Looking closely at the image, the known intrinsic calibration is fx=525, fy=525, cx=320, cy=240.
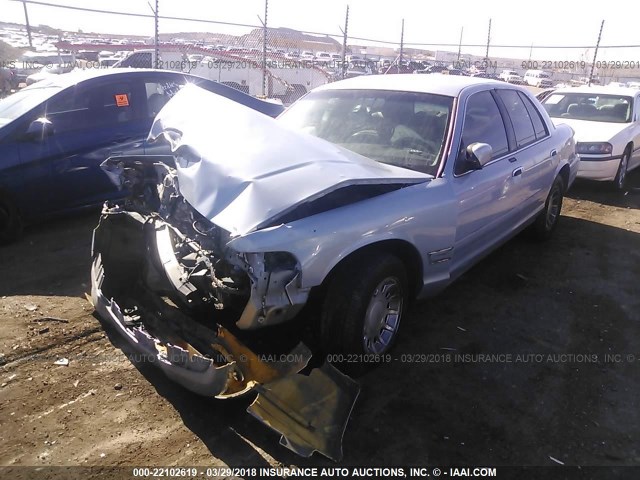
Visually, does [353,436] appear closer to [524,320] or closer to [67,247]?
[524,320]

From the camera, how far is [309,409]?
8.66 feet

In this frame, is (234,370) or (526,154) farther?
(526,154)

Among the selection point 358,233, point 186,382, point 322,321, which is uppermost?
point 358,233

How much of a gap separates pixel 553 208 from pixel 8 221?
571 cm

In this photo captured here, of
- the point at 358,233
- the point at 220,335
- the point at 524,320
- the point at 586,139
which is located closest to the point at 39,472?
the point at 220,335

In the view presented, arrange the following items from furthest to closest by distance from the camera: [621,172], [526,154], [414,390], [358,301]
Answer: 1. [621,172]
2. [526,154]
3. [414,390]
4. [358,301]

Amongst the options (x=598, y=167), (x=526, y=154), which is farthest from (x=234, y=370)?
(x=598, y=167)

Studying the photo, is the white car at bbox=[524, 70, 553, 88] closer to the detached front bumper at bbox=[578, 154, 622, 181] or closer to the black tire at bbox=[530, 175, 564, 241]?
the detached front bumper at bbox=[578, 154, 622, 181]

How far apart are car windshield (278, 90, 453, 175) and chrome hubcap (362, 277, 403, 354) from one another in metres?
0.90

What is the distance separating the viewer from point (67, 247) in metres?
5.22

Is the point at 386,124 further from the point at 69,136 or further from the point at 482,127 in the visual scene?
the point at 69,136

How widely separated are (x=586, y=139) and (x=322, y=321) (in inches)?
270

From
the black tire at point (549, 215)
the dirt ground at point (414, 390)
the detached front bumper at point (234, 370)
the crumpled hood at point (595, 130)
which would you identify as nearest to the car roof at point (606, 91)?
the crumpled hood at point (595, 130)

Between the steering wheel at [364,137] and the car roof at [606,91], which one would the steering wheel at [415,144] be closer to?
the steering wheel at [364,137]
